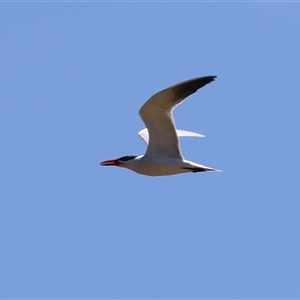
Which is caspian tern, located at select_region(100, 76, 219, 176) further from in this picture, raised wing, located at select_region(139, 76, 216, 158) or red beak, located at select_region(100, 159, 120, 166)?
red beak, located at select_region(100, 159, 120, 166)

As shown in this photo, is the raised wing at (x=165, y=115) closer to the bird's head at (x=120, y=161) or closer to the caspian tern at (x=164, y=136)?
the caspian tern at (x=164, y=136)

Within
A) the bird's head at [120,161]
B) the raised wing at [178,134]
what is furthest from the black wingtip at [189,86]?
the bird's head at [120,161]

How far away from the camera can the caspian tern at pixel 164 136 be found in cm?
1797

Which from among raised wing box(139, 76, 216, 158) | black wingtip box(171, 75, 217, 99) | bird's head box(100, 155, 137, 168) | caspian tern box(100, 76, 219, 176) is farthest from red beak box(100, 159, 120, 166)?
black wingtip box(171, 75, 217, 99)

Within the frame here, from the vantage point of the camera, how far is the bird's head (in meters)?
19.3

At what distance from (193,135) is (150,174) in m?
3.05

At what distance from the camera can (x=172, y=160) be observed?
1869 cm

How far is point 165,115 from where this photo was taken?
60.0ft

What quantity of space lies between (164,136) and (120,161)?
130 cm

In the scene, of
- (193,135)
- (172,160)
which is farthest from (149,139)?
(193,135)

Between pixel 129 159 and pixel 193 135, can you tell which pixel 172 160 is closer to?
pixel 129 159

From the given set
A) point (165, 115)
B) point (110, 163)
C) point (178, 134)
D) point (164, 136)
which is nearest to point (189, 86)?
point (165, 115)

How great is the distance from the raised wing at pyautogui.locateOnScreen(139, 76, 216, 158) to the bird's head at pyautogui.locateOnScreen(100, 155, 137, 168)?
1.66 ft

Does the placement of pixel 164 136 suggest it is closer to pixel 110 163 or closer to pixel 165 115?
pixel 165 115
